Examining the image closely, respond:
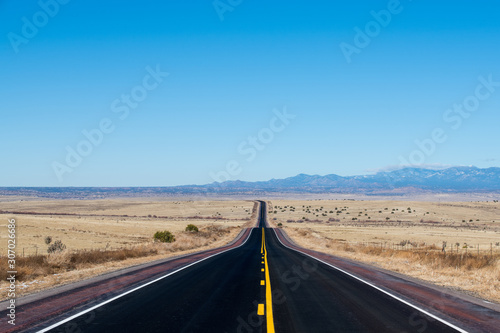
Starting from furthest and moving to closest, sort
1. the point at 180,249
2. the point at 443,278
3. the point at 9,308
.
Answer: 1. the point at 180,249
2. the point at 443,278
3. the point at 9,308

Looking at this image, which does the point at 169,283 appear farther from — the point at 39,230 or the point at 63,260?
the point at 39,230

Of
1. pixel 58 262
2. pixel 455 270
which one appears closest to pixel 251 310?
pixel 58 262

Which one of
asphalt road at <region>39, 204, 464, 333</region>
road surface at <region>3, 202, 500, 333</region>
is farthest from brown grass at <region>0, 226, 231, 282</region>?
asphalt road at <region>39, 204, 464, 333</region>

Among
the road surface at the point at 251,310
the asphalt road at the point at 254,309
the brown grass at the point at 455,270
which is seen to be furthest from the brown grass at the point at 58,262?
the brown grass at the point at 455,270

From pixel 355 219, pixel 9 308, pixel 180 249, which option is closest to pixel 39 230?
pixel 180 249

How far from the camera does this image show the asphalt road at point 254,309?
8.38 m

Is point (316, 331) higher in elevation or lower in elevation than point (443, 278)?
higher

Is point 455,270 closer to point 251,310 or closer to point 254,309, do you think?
point 254,309

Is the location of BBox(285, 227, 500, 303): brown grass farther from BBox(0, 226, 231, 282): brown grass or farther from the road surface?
BBox(0, 226, 231, 282): brown grass

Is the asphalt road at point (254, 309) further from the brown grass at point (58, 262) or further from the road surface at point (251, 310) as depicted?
the brown grass at point (58, 262)

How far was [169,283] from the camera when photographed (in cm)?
1403

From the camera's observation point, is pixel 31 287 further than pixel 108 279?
No

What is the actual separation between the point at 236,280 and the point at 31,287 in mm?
7164

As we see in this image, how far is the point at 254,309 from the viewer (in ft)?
32.6
